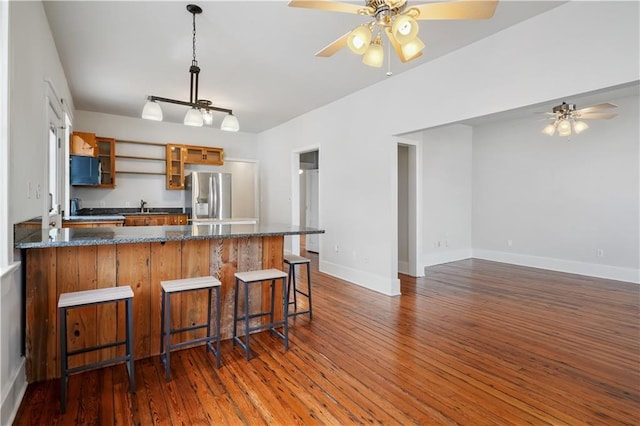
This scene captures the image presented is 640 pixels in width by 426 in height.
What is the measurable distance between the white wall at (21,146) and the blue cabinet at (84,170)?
2.27 m

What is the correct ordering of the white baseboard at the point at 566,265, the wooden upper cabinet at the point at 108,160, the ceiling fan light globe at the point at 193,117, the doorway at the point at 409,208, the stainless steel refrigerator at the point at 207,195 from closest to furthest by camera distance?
the ceiling fan light globe at the point at 193,117, the white baseboard at the point at 566,265, the doorway at the point at 409,208, the wooden upper cabinet at the point at 108,160, the stainless steel refrigerator at the point at 207,195

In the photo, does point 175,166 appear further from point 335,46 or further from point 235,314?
point 335,46

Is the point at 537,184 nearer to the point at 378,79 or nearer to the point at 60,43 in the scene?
the point at 378,79

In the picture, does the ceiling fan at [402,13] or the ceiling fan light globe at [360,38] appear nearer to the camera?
the ceiling fan at [402,13]

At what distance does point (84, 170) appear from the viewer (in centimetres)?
499

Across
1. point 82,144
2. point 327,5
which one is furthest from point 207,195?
point 327,5

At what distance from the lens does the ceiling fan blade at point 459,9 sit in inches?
68.9

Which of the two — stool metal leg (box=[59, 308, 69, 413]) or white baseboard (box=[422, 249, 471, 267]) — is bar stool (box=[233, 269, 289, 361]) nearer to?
stool metal leg (box=[59, 308, 69, 413])

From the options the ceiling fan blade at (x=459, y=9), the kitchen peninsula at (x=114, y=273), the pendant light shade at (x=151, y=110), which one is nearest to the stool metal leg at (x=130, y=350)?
the kitchen peninsula at (x=114, y=273)

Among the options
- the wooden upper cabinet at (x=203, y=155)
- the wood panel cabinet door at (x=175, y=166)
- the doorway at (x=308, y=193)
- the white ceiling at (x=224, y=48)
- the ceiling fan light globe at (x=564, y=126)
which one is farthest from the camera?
the doorway at (x=308, y=193)

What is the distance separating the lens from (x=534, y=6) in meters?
2.65

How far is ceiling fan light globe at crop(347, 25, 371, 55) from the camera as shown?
1.95 metres

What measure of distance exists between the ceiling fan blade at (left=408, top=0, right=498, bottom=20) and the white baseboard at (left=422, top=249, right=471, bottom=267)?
465cm

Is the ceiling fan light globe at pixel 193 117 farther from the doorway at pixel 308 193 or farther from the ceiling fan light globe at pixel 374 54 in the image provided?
the doorway at pixel 308 193
